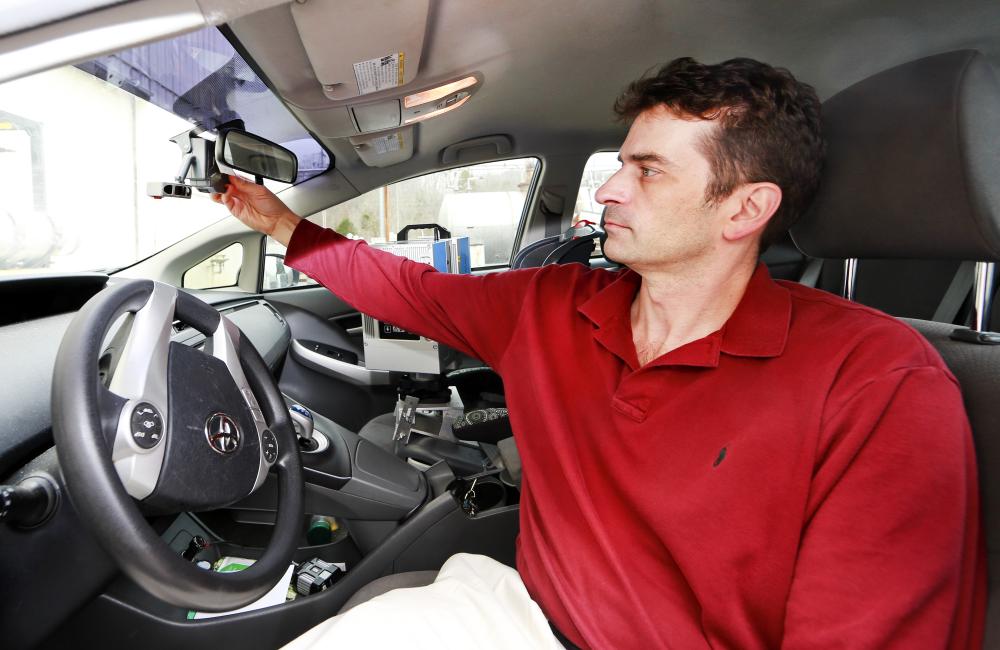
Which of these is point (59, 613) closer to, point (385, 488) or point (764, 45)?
point (385, 488)

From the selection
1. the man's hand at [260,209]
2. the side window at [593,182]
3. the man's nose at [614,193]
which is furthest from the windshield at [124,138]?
the side window at [593,182]

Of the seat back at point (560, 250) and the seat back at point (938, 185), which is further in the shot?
the seat back at point (560, 250)

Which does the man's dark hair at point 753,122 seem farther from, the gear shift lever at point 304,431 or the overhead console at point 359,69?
the gear shift lever at point 304,431

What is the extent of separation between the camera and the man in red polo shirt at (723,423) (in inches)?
30.0

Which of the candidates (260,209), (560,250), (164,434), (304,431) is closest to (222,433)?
(164,434)

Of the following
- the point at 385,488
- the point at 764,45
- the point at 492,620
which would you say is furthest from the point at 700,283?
the point at 764,45

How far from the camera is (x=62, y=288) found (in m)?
1.51

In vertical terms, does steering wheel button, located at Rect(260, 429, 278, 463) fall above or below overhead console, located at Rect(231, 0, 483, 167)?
below

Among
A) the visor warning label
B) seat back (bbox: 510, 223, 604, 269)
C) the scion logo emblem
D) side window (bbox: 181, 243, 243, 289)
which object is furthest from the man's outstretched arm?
seat back (bbox: 510, 223, 604, 269)

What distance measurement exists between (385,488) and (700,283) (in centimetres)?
91

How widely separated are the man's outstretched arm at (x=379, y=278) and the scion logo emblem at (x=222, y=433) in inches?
22.3

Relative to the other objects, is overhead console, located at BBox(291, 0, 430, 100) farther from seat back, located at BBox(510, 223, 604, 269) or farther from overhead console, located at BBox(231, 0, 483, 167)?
seat back, located at BBox(510, 223, 604, 269)

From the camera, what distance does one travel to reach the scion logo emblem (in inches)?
37.6

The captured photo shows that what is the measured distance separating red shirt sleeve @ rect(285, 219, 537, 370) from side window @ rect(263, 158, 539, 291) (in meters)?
1.10
